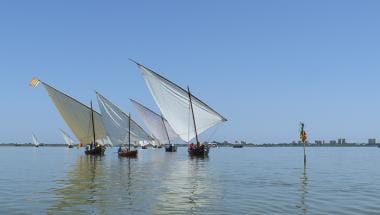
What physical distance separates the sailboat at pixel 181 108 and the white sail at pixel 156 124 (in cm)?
4698

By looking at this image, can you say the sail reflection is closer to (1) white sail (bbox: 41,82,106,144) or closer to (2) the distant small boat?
(1) white sail (bbox: 41,82,106,144)

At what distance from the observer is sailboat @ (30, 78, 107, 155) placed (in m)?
105

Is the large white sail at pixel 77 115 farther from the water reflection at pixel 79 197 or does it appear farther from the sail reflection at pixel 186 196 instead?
the sail reflection at pixel 186 196

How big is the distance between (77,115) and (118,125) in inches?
342

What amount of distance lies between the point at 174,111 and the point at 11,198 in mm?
71459

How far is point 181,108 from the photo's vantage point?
10288 centimetres

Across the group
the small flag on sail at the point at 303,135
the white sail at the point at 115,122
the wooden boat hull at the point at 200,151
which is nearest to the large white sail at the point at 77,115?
the white sail at the point at 115,122

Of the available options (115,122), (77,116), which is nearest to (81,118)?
(77,116)

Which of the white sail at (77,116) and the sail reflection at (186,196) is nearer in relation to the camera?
the sail reflection at (186,196)

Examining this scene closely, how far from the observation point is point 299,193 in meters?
35.8

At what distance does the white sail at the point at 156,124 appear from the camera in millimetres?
154300

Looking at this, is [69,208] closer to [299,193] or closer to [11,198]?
[11,198]

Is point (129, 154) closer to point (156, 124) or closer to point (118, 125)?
point (118, 125)

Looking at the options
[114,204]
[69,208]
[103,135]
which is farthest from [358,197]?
[103,135]
